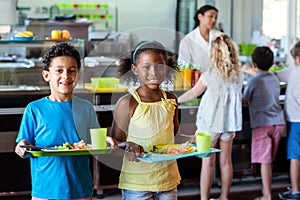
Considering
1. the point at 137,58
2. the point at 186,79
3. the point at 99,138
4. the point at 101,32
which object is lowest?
the point at 99,138

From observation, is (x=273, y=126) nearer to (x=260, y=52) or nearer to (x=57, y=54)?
(x=260, y=52)

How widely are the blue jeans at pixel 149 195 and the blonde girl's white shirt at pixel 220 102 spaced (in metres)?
0.57

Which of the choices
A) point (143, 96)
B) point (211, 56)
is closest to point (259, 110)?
point (211, 56)

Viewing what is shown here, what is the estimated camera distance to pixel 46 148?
7.31 ft

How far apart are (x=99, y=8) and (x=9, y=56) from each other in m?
2.74

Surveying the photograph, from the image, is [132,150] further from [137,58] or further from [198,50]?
[198,50]

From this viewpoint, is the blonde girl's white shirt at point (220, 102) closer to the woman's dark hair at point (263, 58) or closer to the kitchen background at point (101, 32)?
the woman's dark hair at point (263, 58)

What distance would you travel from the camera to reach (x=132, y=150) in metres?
2.14

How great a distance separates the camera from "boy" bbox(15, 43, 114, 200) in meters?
2.29

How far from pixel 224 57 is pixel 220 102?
340mm

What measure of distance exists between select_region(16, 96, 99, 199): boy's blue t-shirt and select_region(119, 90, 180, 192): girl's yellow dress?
0.18 m

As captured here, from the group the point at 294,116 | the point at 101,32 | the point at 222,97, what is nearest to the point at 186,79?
the point at 222,97

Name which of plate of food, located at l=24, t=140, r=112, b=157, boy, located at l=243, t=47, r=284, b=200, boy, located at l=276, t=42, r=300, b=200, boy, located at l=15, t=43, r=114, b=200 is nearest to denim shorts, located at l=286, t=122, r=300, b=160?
boy, located at l=276, t=42, r=300, b=200

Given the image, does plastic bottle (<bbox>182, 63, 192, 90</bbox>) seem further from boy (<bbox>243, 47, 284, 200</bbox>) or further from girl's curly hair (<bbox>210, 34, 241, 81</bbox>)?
boy (<bbox>243, 47, 284, 200</bbox>)
